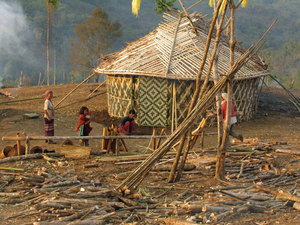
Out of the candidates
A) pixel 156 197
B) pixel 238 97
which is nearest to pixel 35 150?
pixel 156 197

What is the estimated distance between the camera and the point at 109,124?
11312mm

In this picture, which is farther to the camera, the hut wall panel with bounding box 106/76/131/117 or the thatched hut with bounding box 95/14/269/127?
the hut wall panel with bounding box 106/76/131/117

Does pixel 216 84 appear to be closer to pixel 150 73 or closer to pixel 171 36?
pixel 150 73

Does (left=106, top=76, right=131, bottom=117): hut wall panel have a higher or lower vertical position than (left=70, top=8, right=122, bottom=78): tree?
lower

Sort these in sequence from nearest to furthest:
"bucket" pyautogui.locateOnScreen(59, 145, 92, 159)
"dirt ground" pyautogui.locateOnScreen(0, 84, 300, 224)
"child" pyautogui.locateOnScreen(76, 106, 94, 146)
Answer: "dirt ground" pyautogui.locateOnScreen(0, 84, 300, 224), "bucket" pyautogui.locateOnScreen(59, 145, 92, 159), "child" pyautogui.locateOnScreen(76, 106, 94, 146)

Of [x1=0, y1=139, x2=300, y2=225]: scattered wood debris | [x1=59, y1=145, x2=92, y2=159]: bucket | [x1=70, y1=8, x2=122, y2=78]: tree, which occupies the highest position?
[x1=70, y1=8, x2=122, y2=78]: tree

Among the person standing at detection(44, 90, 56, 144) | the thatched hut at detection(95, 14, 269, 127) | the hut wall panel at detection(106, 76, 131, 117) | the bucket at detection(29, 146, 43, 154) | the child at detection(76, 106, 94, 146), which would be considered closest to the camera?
the bucket at detection(29, 146, 43, 154)

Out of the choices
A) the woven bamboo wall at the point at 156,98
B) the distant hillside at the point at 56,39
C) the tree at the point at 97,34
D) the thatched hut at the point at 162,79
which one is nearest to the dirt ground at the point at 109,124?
the woven bamboo wall at the point at 156,98

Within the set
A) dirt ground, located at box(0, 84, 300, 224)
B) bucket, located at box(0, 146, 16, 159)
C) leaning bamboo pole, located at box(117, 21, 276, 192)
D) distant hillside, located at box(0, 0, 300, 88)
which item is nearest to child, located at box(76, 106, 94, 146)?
dirt ground, located at box(0, 84, 300, 224)

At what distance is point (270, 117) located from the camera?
12688 millimetres

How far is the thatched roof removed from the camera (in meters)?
9.89

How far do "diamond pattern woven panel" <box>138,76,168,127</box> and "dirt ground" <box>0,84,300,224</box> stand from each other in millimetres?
423

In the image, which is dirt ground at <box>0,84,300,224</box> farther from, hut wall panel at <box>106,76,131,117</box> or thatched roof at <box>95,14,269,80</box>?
thatched roof at <box>95,14,269,80</box>

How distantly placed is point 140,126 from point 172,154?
16.9ft
